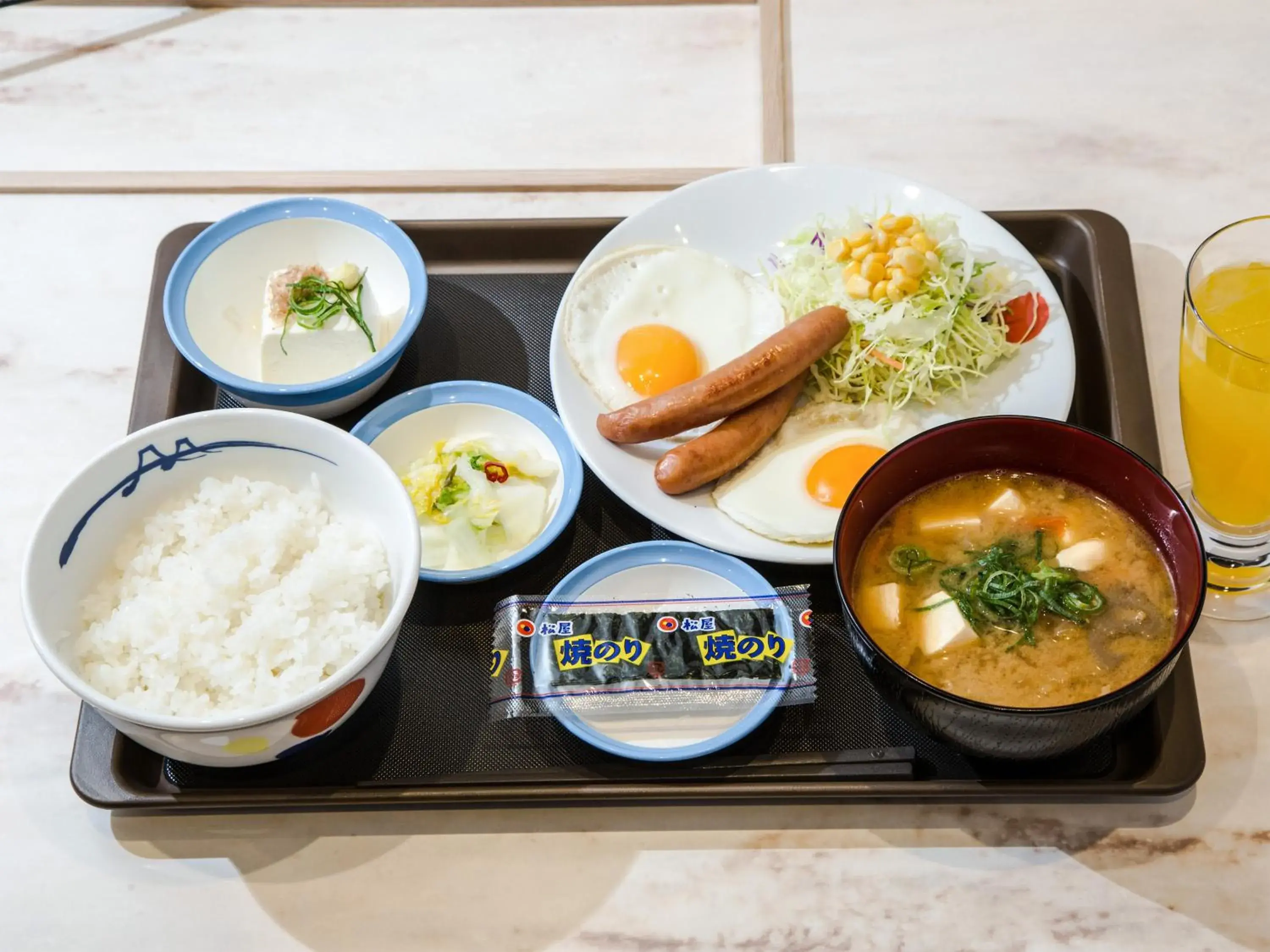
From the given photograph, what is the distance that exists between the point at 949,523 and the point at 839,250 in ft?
2.37

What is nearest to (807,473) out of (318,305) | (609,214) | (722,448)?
(722,448)

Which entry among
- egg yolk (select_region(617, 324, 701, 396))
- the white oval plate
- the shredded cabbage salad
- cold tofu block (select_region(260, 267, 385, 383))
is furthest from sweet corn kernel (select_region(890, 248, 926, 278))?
cold tofu block (select_region(260, 267, 385, 383))

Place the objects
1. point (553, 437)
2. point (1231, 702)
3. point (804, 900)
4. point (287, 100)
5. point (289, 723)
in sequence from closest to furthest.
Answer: point (289, 723) → point (804, 900) → point (1231, 702) → point (553, 437) → point (287, 100)

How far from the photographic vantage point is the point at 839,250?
91.7 inches

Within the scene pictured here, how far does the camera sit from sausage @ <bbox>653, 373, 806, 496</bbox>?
207 centimetres

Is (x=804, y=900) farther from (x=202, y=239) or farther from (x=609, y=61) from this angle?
(x=609, y=61)

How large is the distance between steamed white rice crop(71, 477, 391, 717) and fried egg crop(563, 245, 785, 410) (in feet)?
2.13

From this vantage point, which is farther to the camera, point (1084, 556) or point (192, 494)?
point (192, 494)

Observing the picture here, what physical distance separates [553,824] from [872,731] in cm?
56

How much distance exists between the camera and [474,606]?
204cm

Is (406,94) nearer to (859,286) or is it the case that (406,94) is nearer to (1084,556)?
(859,286)

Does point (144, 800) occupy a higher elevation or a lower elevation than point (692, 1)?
lower

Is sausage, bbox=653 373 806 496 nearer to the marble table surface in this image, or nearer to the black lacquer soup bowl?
the black lacquer soup bowl

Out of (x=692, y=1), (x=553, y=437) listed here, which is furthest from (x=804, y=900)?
(x=692, y=1)
